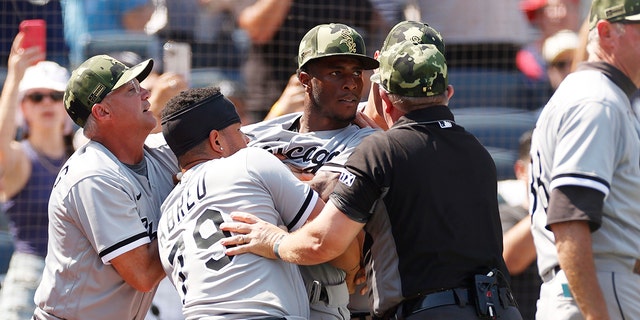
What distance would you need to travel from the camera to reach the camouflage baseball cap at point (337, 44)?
4191mm

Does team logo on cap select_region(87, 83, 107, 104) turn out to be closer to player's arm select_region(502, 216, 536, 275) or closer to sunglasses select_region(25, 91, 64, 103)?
sunglasses select_region(25, 91, 64, 103)

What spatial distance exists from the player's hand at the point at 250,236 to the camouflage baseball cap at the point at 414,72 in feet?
2.09

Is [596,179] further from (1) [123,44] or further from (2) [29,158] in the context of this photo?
(1) [123,44]

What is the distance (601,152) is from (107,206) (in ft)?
5.99

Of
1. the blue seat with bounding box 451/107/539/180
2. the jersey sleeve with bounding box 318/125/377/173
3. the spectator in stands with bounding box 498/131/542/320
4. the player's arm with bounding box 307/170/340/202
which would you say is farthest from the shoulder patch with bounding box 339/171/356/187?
the blue seat with bounding box 451/107/539/180

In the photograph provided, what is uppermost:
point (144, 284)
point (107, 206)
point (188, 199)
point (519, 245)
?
point (188, 199)

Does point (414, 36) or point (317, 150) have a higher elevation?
point (414, 36)

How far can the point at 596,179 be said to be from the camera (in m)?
3.51

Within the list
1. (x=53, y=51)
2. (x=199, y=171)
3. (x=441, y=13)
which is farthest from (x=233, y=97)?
(x=199, y=171)

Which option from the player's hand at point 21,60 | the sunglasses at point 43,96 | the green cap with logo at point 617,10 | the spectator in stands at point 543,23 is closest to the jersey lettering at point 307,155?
the green cap with logo at point 617,10

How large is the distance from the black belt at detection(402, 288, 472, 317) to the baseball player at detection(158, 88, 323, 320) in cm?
42

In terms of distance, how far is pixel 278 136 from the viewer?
4305 millimetres

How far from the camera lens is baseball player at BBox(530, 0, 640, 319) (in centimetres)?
352

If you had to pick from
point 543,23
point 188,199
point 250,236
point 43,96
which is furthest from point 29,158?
point 543,23
